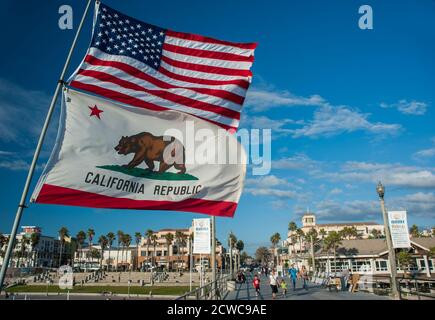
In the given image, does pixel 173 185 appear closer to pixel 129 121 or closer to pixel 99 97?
pixel 129 121

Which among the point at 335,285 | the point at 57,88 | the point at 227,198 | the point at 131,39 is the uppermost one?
the point at 131,39

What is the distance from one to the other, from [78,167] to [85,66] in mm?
1846

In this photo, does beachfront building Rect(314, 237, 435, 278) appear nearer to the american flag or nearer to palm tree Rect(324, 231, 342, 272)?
palm tree Rect(324, 231, 342, 272)

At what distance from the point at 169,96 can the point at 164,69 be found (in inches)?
24.2

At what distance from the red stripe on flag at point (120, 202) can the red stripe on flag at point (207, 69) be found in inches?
119

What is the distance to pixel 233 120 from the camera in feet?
27.7

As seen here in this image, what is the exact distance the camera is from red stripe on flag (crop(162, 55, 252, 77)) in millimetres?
7797

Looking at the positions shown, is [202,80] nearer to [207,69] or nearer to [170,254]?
[207,69]

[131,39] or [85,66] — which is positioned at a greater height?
[131,39]

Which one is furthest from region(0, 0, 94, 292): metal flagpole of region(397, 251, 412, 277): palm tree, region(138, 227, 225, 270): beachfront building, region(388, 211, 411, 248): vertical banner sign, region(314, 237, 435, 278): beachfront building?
region(138, 227, 225, 270): beachfront building

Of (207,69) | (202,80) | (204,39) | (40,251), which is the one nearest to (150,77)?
(202,80)

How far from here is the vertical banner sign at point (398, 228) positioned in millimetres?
19516

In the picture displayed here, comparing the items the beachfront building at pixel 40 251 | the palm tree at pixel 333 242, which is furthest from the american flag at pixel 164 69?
the beachfront building at pixel 40 251
